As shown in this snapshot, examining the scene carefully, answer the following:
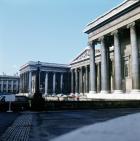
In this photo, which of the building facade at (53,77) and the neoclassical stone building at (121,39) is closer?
the neoclassical stone building at (121,39)

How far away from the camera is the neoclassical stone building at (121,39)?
44.0 meters

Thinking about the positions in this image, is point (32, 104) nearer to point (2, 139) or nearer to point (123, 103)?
point (123, 103)

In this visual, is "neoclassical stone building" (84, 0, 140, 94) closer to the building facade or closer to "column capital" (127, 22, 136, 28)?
"column capital" (127, 22, 136, 28)

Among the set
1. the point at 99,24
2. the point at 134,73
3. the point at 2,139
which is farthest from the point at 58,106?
the point at 99,24

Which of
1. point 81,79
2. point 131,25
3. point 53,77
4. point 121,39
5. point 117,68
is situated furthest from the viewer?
point 53,77

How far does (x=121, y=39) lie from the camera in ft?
181

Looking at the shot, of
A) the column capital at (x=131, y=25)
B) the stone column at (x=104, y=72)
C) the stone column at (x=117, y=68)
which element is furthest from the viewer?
the stone column at (x=104, y=72)

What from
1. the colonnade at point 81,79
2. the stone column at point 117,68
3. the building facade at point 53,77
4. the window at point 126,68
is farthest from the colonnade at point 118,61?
the building facade at point 53,77

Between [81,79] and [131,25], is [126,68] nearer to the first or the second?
[131,25]

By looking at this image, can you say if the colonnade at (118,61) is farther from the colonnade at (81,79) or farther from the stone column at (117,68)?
the colonnade at (81,79)

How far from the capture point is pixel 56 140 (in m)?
10.3

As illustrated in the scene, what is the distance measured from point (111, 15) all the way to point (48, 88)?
323 feet

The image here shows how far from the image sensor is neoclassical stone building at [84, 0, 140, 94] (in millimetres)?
44031

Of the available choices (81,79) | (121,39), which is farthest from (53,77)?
(121,39)
